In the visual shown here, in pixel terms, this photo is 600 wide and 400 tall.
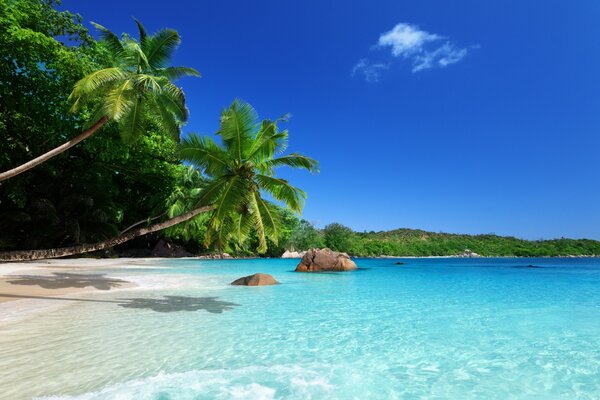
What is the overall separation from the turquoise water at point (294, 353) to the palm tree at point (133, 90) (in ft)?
16.3

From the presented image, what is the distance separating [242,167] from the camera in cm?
1037

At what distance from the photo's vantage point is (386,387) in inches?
186

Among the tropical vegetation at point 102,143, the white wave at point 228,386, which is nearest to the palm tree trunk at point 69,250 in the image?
the tropical vegetation at point 102,143

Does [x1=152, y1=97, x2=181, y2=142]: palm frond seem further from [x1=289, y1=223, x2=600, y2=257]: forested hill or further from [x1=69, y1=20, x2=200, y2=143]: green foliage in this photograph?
[x1=289, y1=223, x2=600, y2=257]: forested hill

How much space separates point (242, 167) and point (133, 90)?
361 cm

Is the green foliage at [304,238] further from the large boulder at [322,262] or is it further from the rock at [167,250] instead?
the large boulder at [322,262]

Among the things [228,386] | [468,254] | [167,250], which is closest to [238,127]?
[228,386]

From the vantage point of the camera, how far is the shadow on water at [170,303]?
397 inches

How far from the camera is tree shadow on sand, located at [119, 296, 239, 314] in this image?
1005 centimetres

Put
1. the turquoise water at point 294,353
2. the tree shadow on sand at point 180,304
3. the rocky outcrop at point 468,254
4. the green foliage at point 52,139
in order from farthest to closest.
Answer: the rocky outcrop at point 468,254 → the green foliage at point 52,139 → the tree shadow on sand at point 180,304 → the turquoise water at point 294,353

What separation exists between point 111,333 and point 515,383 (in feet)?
22.8

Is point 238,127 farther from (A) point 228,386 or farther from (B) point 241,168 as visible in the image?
(A) point 228,386

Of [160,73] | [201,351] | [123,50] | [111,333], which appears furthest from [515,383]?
[123,50]

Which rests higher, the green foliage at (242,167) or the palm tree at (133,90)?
the palm tree at (133,90)
